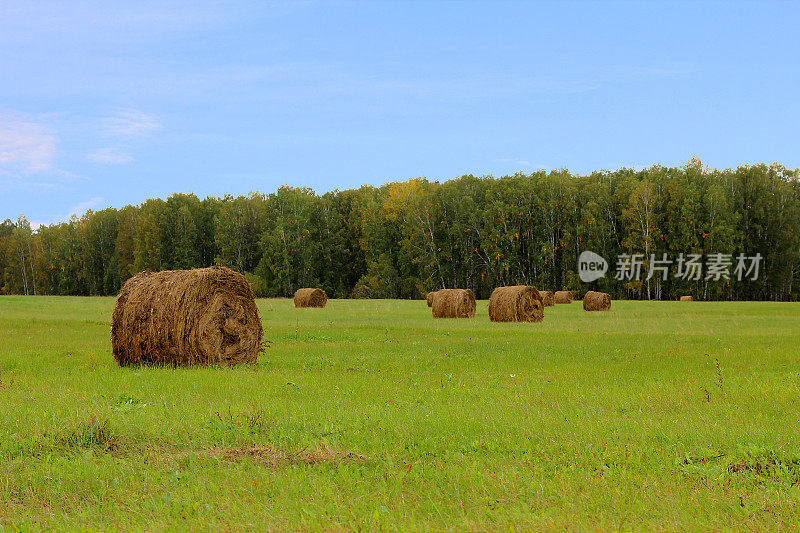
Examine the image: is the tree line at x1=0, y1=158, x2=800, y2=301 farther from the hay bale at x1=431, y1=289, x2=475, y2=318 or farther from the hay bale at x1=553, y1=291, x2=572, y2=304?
the hay bale at x1=431, y1=289, x2=475, y2=318

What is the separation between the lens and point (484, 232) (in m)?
81.3

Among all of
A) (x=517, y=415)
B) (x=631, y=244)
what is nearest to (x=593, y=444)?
(x=517, y=415)

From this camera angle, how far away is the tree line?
73.2 metres

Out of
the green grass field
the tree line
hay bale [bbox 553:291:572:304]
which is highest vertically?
the tree line

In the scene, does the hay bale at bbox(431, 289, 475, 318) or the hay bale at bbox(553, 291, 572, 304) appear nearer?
the hay bale at bbox(431, 289, 475, 318)

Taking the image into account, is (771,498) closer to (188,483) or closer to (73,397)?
(188,483)

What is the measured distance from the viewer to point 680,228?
239ft

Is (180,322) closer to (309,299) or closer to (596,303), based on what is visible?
(596,303)

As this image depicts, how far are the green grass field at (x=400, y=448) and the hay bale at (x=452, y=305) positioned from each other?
21.6 meters

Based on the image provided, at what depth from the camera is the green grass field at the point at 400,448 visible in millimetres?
5859

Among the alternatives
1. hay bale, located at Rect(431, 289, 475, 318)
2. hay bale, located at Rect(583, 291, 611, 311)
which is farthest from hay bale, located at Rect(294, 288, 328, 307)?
hay bale, located at Rect(583, 291, 611, 311)

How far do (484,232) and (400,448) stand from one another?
74.7 meters

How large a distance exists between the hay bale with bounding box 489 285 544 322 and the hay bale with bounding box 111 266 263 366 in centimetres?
1754

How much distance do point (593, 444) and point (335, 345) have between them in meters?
13.1
